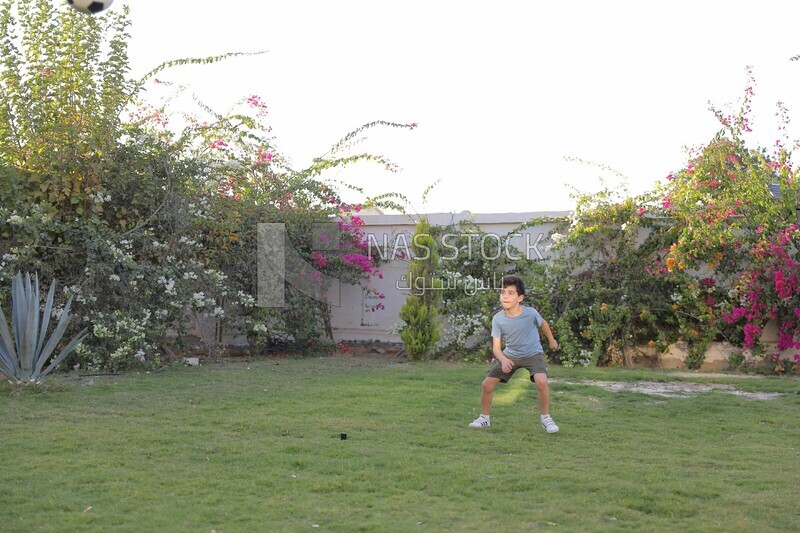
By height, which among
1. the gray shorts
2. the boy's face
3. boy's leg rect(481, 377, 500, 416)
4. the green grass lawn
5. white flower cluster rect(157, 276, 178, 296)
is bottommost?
the green grass lawn

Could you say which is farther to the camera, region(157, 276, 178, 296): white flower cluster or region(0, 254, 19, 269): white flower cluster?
region(157, 276, 178, 296): white flower cluster

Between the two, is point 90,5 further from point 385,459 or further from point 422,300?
point 422,300

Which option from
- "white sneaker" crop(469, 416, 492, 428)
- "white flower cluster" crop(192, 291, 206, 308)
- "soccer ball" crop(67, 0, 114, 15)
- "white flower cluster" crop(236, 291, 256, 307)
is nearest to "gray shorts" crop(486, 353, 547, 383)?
"white sneaker" crop(469, 416, 492, 428)

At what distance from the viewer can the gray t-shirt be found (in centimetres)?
698

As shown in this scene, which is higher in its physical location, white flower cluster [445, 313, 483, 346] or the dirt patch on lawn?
white flower cluster [445, 313, 483, 346]

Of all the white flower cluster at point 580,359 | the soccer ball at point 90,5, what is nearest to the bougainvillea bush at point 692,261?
the white flower cluster at point 580,359

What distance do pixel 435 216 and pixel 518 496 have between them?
8482 mm

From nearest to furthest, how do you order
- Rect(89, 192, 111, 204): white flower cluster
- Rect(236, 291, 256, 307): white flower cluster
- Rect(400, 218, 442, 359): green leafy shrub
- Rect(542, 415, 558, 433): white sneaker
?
Rect(542, 415, 558, 433): white sneaker → Rect(89, 192, 111, 204): white flower cluster → Rect(236, 291, 256, 307): white flower cluster → Rect(400, 218, 442, 359): green leafy shrub

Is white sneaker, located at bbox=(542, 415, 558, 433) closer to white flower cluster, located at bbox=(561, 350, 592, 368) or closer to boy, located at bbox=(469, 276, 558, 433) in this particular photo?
boy, located at bbox=(469, 276, 558, 433)

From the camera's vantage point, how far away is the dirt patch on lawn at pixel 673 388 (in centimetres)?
866

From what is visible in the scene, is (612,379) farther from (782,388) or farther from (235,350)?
(235,350)

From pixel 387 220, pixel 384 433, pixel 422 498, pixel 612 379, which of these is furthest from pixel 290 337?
pixel 422 498

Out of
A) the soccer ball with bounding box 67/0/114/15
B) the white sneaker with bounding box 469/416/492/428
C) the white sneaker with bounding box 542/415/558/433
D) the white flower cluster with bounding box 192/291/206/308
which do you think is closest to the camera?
the soccer ball with bounding box 67/0/114/15

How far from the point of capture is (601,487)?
4902mm
